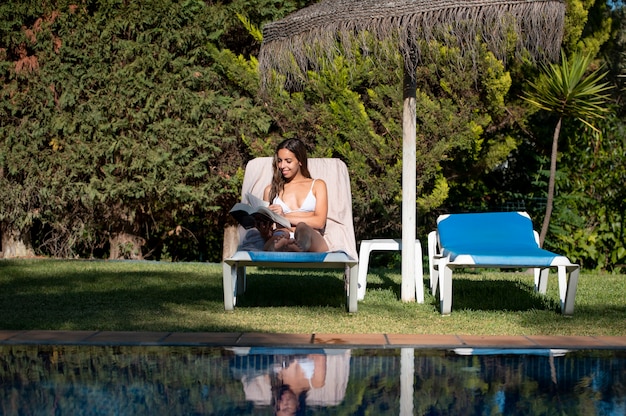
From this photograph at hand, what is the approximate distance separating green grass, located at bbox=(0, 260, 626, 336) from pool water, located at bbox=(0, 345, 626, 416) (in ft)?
3.19

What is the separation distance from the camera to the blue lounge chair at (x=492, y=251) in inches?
244

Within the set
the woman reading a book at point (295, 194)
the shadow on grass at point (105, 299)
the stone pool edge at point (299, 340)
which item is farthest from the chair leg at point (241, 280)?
the stone pool edge at point (299, 340)

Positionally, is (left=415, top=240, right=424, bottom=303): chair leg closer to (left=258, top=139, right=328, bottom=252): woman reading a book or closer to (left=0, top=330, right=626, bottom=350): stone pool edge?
(left=258, top=139, right=328, bottom=252): woman reading a book

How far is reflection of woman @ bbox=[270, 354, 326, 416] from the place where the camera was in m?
3.20

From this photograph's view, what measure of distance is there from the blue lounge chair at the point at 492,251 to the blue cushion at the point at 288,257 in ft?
3.15

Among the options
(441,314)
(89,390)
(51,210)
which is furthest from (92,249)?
(89,390)

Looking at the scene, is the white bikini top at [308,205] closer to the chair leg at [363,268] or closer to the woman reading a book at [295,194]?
the woman reading a book at [295,194]

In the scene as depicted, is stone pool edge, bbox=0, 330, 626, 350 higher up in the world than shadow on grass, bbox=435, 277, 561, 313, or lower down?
higher up

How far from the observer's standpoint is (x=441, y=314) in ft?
20.6

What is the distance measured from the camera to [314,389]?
138 inches

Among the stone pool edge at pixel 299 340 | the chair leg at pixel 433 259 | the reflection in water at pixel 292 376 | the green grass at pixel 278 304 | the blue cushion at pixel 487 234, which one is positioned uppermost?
the blue cushion at pixel 487 234

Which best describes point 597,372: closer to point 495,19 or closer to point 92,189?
point 495,19

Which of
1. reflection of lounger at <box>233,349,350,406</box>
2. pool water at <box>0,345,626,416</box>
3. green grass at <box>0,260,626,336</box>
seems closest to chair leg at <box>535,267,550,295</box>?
green grass at <box>0,260,626,336</box>

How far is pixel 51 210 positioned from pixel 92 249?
38.9 inches
